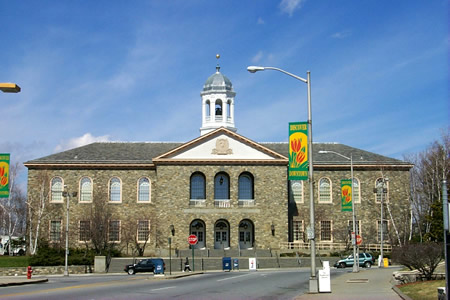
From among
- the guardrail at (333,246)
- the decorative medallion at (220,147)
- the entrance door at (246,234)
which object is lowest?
the guardrail at (333,246)

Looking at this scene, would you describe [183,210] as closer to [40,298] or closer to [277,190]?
[277,190]

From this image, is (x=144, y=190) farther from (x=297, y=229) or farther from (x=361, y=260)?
(x=361, y=260)

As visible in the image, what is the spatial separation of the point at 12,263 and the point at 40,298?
30902mm

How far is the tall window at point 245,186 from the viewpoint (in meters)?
63.7

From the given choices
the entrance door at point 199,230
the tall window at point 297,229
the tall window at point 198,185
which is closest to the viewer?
the entrance door at point 199,230

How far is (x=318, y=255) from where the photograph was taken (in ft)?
196

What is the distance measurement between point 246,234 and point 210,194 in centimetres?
564

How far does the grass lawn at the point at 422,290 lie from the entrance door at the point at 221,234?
3949 cm

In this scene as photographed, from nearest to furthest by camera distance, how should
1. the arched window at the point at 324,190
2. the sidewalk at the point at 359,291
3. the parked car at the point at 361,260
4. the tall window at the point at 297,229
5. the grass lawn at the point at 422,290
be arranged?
1. the grass lawn at the point at 422,290
2. the sidewalk at the point at 359,291
3. the parked car at the point at 361,260
4. the tall window at the point at 297,229
5. the arched window at the point at 324,190

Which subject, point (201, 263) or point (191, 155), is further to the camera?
point (191, 155)

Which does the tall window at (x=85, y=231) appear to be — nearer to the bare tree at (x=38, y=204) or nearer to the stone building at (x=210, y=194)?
the stone building at (x=210, y=194)

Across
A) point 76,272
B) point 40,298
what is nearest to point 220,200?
point 76,272

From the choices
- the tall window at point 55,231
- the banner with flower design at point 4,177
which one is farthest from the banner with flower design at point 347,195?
the tall window at point 55,231

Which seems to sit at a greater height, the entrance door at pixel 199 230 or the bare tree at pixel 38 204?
the bare tree at pixel 38 204
